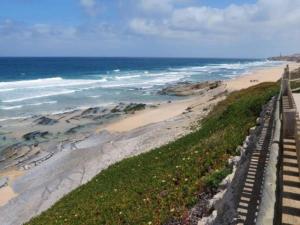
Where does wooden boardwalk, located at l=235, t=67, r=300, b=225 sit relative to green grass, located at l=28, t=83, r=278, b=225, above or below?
above

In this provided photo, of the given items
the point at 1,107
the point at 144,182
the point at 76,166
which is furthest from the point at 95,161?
the point at 1,107

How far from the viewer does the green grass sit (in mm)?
11336

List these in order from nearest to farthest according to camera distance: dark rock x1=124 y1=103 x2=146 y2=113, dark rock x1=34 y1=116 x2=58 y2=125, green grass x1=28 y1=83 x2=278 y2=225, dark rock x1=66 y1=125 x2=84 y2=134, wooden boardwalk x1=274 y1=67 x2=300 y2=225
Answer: wooden boardwalk x1=274 y1=67 x2=300 y2=225, green grass x1=28 y1=83 x2=278 y2=225, dark rock x1=66 y1=125 x2=84 y2=134, dark rock x1=34 y1=116 x2=58 y2=125, dark rock x1=124 y1=103 x2=146 y2=113

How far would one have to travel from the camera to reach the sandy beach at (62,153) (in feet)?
67.4

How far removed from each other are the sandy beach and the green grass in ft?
12.8

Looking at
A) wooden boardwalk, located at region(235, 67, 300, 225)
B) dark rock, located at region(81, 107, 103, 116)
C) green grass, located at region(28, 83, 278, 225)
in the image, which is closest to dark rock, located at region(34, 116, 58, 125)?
dark rock, located at region(81, 107, 103, 116)

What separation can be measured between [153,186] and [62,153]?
16.1 m

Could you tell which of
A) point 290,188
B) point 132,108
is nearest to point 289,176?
point 290,188

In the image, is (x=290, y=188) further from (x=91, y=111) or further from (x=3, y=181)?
(x=91, y=111)

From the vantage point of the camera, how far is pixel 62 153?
28438 mm

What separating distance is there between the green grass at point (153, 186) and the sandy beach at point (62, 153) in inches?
154

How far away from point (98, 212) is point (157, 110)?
32304mm

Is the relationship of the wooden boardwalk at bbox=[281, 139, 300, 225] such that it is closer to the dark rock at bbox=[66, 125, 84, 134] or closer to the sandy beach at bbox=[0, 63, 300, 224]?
the sandy beach at bbox=[0, 63, 300, 224]

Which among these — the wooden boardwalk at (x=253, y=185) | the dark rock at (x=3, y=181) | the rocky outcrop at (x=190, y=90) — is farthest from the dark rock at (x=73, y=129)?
the rocky outcrop at (x=190, y=90)
